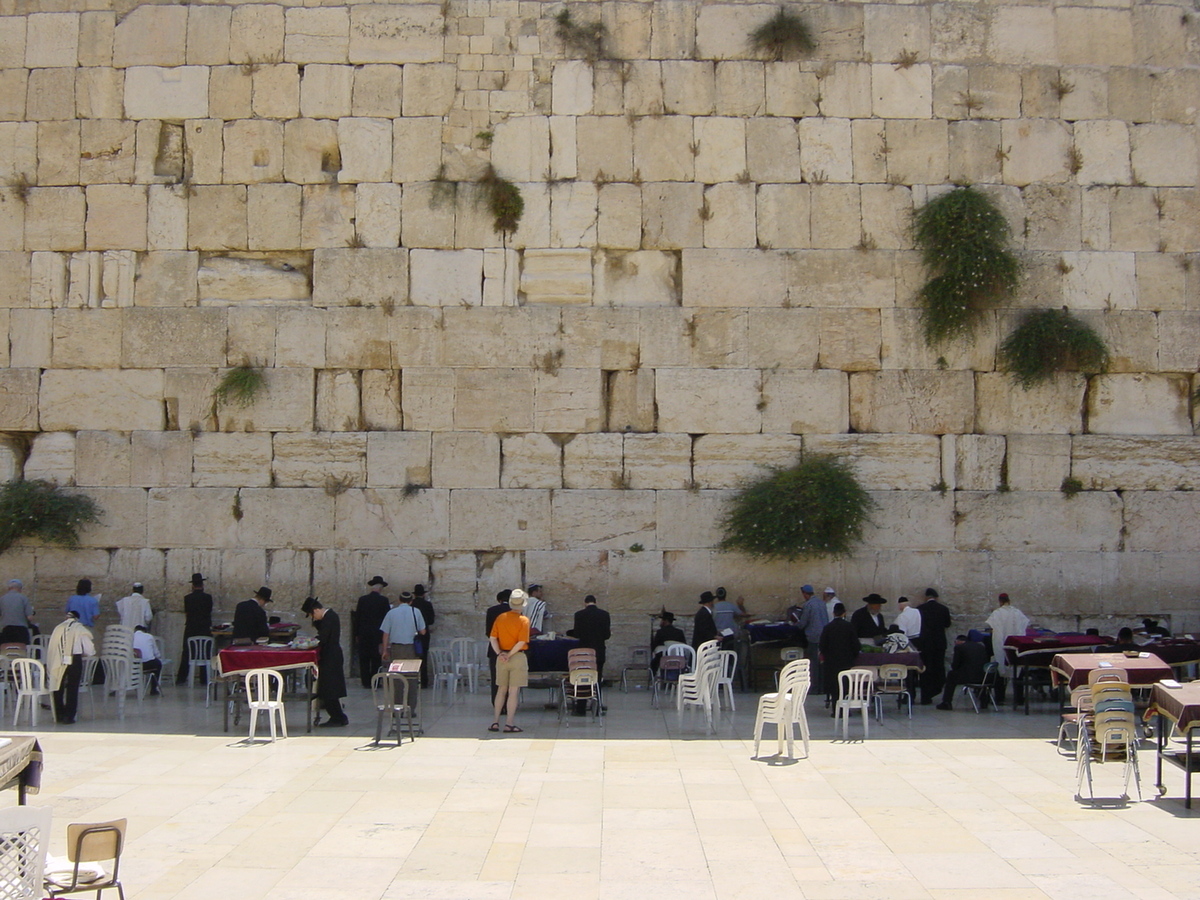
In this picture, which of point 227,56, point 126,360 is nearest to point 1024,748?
point 126,360

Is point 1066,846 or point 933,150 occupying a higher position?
point 933,150

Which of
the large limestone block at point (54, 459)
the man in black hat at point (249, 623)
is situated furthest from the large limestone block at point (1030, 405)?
the large limestone block at point (54, 459)

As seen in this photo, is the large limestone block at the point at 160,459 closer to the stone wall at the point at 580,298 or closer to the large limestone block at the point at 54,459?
the stone wall at the point at 580,298

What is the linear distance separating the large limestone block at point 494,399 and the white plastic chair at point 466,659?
2511 mm

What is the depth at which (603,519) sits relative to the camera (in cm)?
1325

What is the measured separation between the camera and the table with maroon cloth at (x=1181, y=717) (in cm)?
741

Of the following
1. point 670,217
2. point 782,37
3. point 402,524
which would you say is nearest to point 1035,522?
point 670,217

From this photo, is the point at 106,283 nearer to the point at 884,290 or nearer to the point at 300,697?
the point at 300,697

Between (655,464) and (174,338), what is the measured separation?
19.5ft

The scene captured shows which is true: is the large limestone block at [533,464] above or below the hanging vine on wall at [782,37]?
below

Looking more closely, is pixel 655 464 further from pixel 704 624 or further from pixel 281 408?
pixel 281 408

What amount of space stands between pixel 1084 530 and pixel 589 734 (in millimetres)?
6811

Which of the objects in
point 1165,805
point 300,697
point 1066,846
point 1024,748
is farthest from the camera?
point 300,697

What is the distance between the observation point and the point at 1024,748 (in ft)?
31.4
